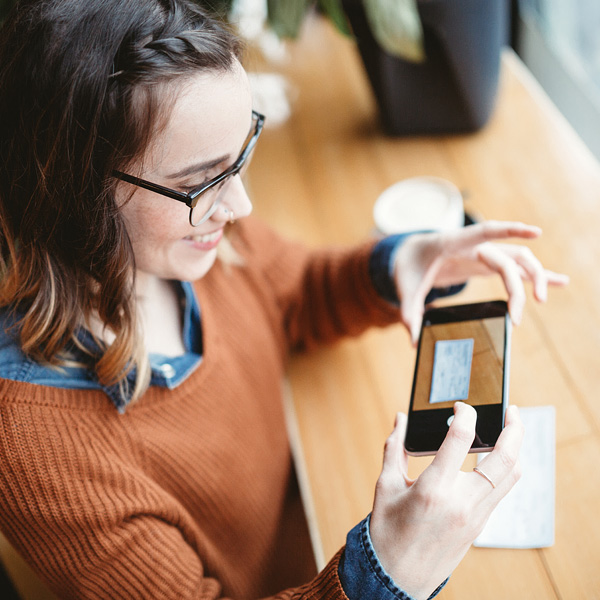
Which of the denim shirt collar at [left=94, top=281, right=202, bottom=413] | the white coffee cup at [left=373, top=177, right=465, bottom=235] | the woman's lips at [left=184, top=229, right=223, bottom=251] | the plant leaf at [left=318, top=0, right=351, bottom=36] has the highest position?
the plant leaf at [left=318, top=0, right=351, bottom=36]

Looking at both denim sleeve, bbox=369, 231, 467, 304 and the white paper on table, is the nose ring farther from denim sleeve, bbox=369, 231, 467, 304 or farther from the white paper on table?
the white paper on table

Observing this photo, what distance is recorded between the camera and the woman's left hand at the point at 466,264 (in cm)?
72

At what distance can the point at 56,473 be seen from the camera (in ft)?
2.02

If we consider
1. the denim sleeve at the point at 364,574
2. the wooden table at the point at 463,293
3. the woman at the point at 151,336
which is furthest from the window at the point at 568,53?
the denim sleeve at the point at 364,574

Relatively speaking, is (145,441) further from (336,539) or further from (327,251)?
(327,251)

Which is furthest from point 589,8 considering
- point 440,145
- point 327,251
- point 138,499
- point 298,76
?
point 138,499

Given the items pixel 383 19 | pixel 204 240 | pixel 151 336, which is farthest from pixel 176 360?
pixel 383 19

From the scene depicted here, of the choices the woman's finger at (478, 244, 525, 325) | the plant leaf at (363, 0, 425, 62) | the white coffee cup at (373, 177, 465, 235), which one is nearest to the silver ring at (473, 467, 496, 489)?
the woman's finger at (478, 244, 525, 325)

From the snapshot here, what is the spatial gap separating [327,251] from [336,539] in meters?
0.42

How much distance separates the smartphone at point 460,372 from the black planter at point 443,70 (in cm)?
56

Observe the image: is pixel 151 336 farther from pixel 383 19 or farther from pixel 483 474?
pixel 383 19

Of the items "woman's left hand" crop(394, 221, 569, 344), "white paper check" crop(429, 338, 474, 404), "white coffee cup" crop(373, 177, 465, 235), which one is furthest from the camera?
"white coffee cup" crop(373, 177, 465, 235)

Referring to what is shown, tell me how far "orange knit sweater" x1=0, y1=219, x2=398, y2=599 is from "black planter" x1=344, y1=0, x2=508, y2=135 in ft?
1.30

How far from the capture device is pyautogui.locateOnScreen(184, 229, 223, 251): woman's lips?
2.21 feet
